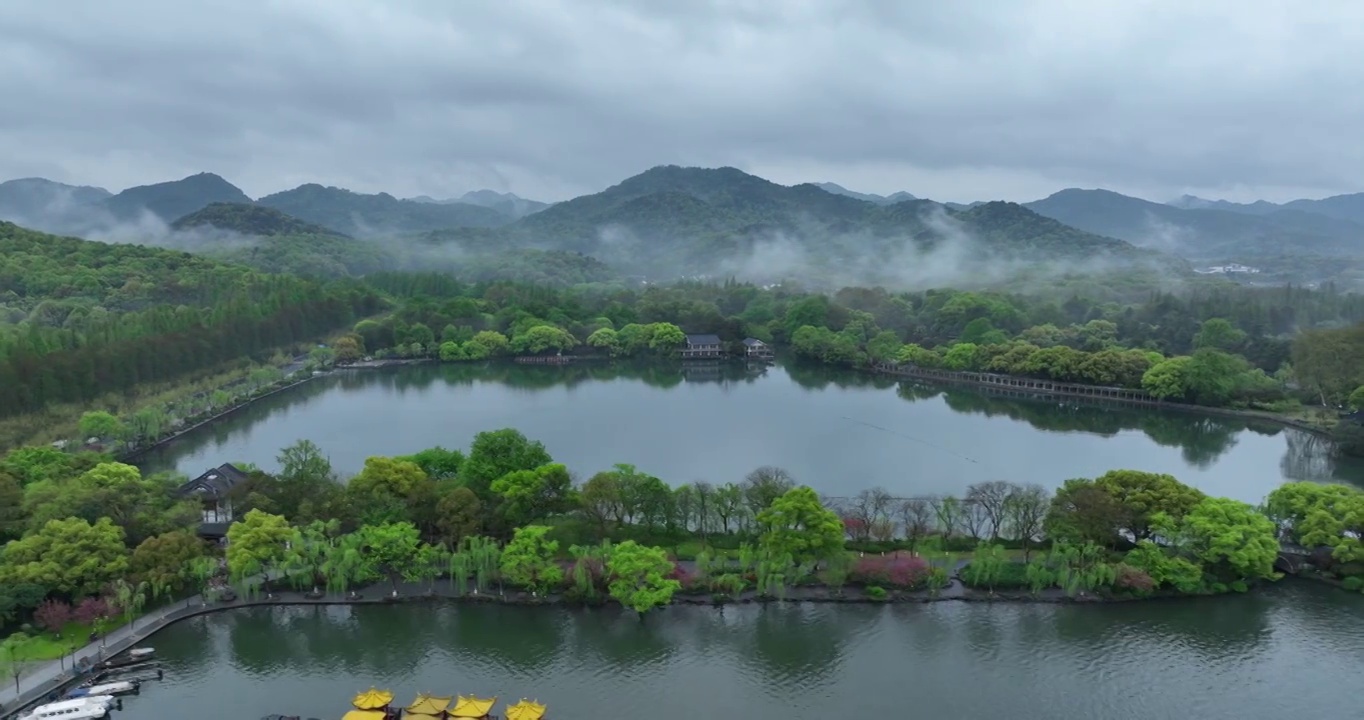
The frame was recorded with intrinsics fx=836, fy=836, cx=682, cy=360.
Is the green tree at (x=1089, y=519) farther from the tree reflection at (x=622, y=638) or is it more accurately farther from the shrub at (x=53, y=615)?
the shrub at (x=53, y=615)

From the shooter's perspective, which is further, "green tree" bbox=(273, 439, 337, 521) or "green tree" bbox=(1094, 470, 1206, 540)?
"green tree" bbox=(273, 439, 337, 521)

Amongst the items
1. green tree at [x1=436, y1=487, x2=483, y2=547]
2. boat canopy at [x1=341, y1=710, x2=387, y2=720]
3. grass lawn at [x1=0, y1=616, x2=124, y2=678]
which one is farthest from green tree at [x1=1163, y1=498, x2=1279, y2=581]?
grass lawn at [x1=0, y1=616, x2=124, y2=678]

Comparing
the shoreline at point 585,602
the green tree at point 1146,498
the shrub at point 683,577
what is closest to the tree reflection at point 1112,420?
the green tree at point 1146,498

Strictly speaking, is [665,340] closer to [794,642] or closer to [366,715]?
[794,642]

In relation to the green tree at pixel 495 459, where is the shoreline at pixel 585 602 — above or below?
below

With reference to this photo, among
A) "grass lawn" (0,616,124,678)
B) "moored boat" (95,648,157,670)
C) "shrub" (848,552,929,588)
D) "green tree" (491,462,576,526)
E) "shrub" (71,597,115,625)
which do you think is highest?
"green tree" (491,462,576,526)

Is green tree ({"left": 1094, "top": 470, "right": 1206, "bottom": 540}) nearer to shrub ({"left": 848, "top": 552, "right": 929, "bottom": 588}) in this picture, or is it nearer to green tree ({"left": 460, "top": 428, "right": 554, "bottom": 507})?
shrub ({"left": 848, "top": 552, "right": 929, "bottom": 588})

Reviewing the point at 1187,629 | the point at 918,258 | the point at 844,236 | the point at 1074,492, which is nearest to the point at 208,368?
the point at 1074,492
